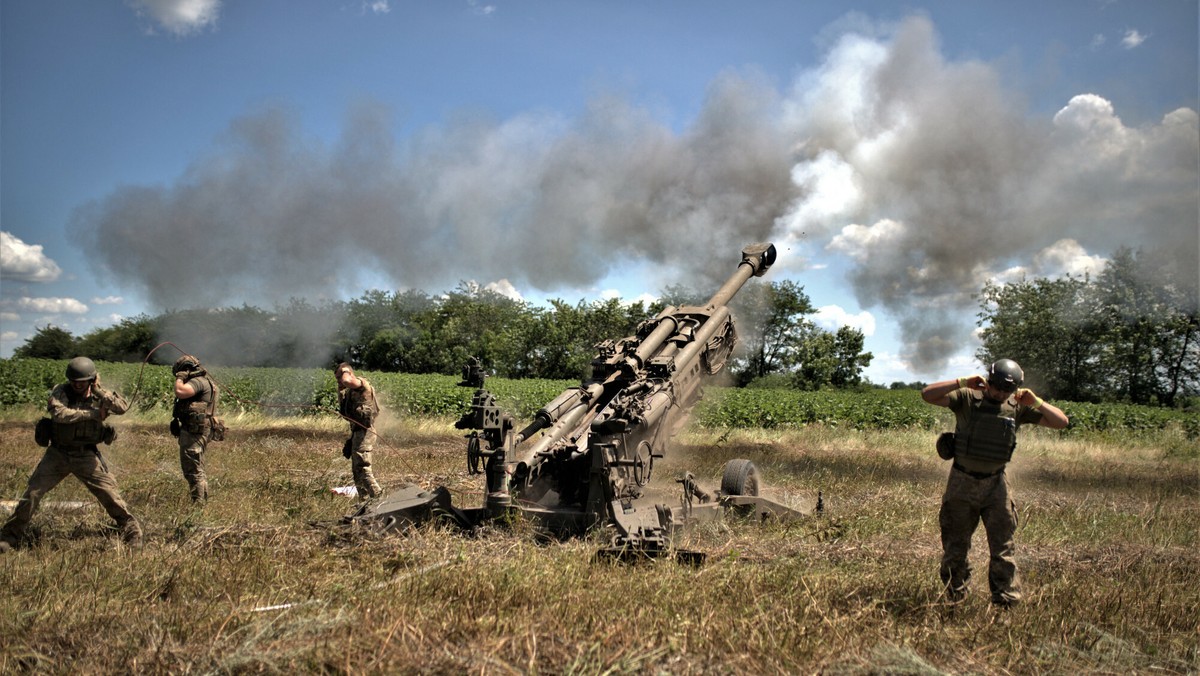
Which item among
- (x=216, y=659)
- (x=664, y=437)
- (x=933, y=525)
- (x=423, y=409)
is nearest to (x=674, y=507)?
(x=664, y=437)

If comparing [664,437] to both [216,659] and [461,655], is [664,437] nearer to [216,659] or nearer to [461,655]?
[461,655]

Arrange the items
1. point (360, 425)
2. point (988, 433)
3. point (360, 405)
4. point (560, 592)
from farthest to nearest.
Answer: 1. point (360, 405)
2. point (360, 425)
3. point (988, 433)
4. point (560, 592)

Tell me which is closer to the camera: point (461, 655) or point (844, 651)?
point (461, 655)

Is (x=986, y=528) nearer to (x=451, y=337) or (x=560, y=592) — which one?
(x=560, y=592)

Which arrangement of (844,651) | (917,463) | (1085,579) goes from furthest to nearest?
(917,463), (1085,579), (844,651)

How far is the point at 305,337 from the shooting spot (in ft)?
38.4

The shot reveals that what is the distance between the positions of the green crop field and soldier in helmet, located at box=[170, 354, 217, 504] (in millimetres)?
354

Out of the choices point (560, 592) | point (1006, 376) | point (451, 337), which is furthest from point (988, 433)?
point (451, 337)

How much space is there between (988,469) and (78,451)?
7006 mm

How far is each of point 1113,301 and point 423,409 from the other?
52.6 ft

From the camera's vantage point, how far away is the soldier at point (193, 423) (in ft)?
29.5

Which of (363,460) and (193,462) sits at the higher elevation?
(363,460)

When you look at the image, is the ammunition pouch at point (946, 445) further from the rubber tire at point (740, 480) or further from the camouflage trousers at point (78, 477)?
the camouflage trousers at point (78, 477)

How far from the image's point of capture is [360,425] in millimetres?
9109
